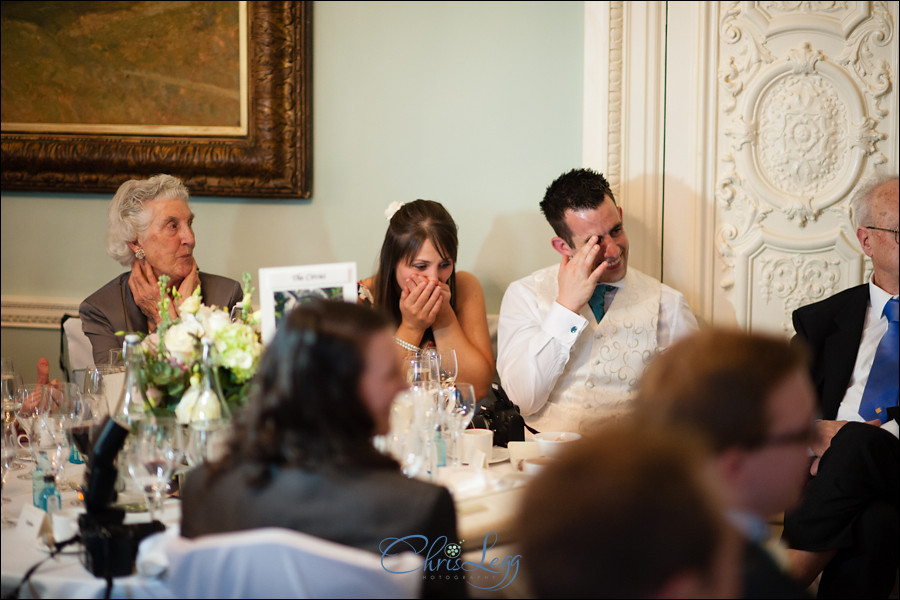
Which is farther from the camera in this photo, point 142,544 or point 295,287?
point 295,287

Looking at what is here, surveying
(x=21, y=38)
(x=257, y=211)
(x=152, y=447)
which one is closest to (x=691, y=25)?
(x=257, y=211)

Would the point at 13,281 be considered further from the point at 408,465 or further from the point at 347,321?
the point at 347,321

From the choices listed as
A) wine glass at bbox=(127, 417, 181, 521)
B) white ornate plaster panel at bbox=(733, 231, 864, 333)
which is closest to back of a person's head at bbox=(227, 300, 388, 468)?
wine glass at bbox=(127, 417, 181, 521)

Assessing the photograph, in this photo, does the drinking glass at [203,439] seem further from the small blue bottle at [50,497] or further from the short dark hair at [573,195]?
the short dark hair at [573,195]

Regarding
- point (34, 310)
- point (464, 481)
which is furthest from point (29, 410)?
point (34, 310)

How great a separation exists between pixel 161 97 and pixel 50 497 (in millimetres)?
1969

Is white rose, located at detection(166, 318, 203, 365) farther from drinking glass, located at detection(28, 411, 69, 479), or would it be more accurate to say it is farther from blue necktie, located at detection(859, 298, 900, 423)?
blue necktie, located at detection(859, 298, 900, 423)

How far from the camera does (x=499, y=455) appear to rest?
1.70m

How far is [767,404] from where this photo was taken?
1.01 metres

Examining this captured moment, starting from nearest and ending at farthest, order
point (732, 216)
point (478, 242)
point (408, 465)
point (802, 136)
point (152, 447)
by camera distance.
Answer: point (152, 447), point (408, 465), point (802, 136), point (732, 216), point (478, 242)

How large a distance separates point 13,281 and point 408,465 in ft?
7.93

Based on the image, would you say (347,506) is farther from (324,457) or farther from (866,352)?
(866,352)

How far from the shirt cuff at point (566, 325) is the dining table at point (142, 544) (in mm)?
728

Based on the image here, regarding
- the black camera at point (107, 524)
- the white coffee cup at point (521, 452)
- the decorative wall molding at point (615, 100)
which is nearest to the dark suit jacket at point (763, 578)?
the white coffee cup at point (521, 452)
